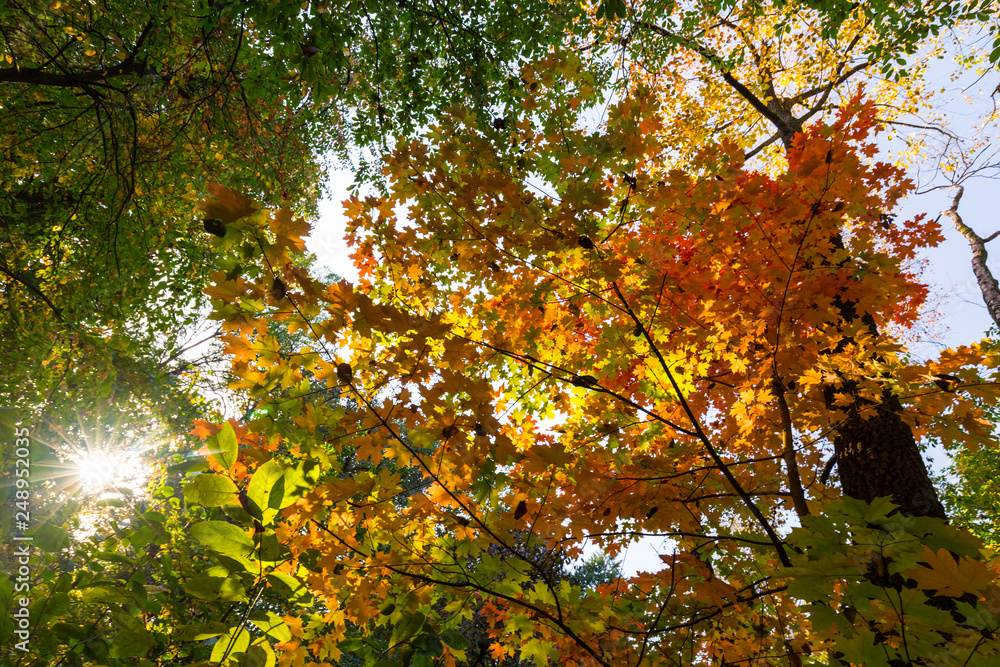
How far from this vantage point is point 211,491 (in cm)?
98

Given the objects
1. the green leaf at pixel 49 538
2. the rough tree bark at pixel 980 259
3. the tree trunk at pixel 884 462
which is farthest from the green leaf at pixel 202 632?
the rough tree bark at pixel 980 259

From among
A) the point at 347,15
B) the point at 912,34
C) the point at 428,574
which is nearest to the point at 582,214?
the point at 428,574

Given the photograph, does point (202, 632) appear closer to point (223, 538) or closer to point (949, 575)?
point (223, 538)

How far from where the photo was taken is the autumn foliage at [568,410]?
42.7 inches

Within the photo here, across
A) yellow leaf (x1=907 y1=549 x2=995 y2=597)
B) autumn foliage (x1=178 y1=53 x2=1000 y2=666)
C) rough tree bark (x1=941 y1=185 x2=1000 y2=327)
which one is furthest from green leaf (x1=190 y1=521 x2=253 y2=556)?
rough tree bark (x1=941 y1=185 x2=1000 y2=327)

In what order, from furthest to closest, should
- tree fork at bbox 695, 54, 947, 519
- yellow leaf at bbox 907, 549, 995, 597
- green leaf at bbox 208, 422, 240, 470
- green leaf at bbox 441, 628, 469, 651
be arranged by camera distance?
tree fork at bbox 695, 54, 947, 519 < green leaf at bbox 441, 628, 469, 651 < green leaf at bbox 208, 422, 240, 470 < yellow leaf at bbox 907, 549, 995, 597

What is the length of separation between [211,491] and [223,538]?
113mm

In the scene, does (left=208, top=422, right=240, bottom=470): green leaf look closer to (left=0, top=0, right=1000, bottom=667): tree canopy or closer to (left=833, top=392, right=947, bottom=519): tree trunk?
(left=0, top=0, right=1000, bottom=667): tree canopy

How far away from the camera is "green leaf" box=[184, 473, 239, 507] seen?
3.18ft

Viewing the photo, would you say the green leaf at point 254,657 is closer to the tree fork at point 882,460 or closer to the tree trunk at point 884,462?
the tree fork at point 882,460

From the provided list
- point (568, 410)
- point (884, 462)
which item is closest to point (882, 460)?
point (884, 462)

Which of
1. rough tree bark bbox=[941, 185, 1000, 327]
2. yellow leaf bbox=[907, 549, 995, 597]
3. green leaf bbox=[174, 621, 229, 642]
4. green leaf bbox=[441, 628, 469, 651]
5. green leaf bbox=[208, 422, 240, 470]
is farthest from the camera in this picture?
rough tree bark bbox=[941, 185, 1000, 327]

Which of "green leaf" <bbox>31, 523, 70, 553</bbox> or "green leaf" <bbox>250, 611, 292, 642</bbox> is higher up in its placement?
"green leaf" <bbox>31, 523, 70, 553</bbox>

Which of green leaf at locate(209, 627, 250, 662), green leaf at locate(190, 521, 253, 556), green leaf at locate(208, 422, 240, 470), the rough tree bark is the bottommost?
green leaf at locate(209, 627, 250, 662)
